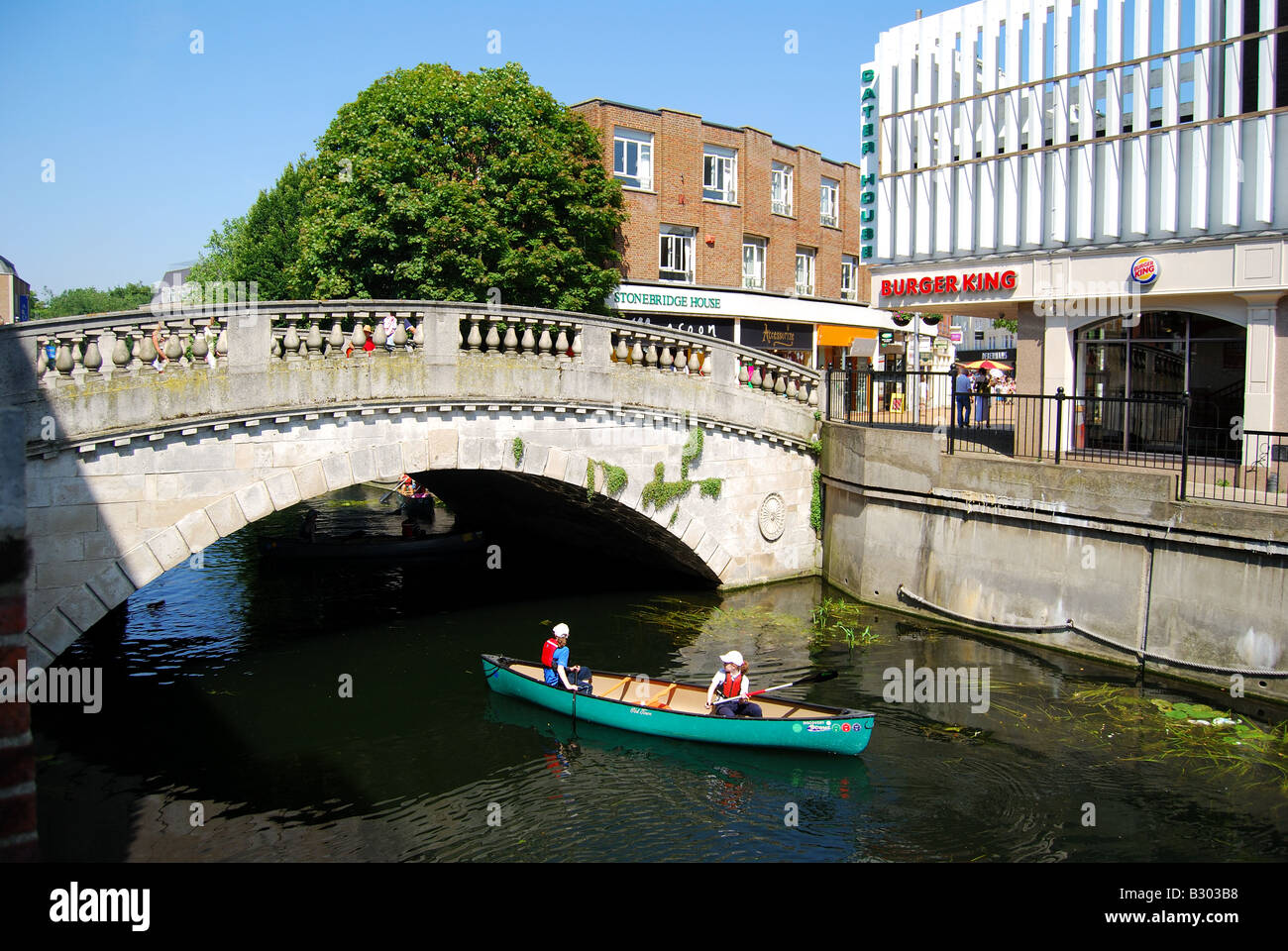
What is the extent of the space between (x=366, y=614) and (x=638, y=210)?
21.0 metres

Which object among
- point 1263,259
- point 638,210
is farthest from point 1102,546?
point 638,210

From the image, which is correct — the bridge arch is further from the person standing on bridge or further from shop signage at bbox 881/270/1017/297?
shop signage at bbox 881/270/1017/297

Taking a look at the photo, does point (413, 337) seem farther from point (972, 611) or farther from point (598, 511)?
point (972, 611)

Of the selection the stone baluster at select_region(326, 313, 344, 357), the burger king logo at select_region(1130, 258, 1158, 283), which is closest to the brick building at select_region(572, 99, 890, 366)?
the burger king logo at select_region(1130, 258, 1158, 283)

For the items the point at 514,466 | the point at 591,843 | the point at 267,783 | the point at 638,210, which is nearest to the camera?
the point at 591,843

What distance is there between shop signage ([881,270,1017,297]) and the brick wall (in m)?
13.4

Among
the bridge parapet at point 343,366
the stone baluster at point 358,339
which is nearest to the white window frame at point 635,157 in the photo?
the bridge parapet at point 343,366

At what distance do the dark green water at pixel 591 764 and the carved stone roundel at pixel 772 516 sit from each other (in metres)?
2.59

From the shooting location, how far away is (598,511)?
21016 mm

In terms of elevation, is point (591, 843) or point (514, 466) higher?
point (514, 466)

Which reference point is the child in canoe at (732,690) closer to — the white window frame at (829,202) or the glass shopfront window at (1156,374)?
the glass shopfront window at (1156,374)

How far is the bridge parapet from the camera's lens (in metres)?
13.4

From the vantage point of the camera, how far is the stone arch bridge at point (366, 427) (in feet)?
43.7

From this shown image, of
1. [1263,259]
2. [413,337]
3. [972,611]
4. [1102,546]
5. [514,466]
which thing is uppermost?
[1263,259]
